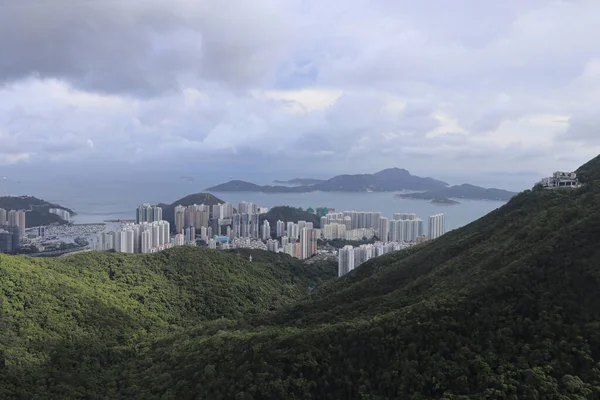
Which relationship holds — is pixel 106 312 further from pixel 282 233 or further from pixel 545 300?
pixel 282 233

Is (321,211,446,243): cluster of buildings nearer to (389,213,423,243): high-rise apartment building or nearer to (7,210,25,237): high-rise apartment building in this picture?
(389,213,423,243): high-rise apartment building

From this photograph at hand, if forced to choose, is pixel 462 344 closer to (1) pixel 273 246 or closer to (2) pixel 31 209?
(1) pixel 273 246

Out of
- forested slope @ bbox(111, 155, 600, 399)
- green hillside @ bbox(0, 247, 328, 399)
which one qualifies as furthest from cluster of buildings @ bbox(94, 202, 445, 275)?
forested slope @ bbox(111, 155, 600, 399)

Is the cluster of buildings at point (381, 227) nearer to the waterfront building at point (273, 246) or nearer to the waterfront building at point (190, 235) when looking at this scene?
the waterfront building at point (273, 246)

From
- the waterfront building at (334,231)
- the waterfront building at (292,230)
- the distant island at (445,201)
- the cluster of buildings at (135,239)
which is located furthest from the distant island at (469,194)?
the cluster of buildings at (135,239)

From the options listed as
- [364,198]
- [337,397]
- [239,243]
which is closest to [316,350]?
[337,397]

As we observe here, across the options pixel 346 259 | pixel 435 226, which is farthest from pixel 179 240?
pixel 435 226
